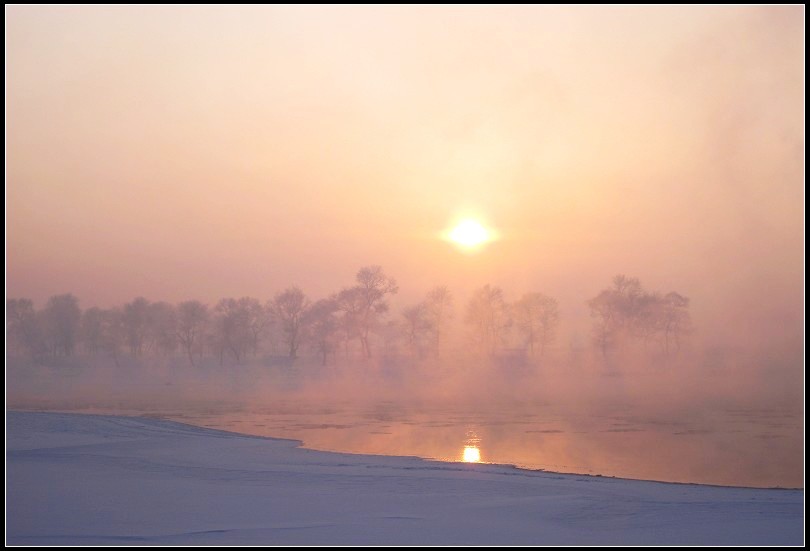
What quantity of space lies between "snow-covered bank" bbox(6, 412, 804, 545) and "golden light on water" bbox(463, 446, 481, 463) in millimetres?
1620

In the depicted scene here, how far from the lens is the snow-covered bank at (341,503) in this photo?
8.38 meters

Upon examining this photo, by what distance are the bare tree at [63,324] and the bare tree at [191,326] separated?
9154 millimetres

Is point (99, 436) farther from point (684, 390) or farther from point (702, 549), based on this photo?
point (684, 390)

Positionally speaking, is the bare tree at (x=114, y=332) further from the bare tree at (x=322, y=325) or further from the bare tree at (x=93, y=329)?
the bare tree at (x=322, y=325)

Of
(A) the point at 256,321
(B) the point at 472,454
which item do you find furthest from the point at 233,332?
(B) the point at 472,454

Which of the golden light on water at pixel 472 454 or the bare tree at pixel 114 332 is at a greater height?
the bare tree at pixel 114 332

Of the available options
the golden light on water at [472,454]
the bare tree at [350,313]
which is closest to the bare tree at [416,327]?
the bare tree at [350,313]

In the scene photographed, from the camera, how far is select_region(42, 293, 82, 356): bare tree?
69438 mm

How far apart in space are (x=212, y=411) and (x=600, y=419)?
1284 centimetres

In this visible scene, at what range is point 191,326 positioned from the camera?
74000mm

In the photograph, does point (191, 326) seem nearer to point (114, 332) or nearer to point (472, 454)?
point (114, 332)

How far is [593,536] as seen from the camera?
8.48 metres

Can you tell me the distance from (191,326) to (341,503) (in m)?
67.0

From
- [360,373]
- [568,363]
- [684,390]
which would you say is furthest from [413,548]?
[568,363]
